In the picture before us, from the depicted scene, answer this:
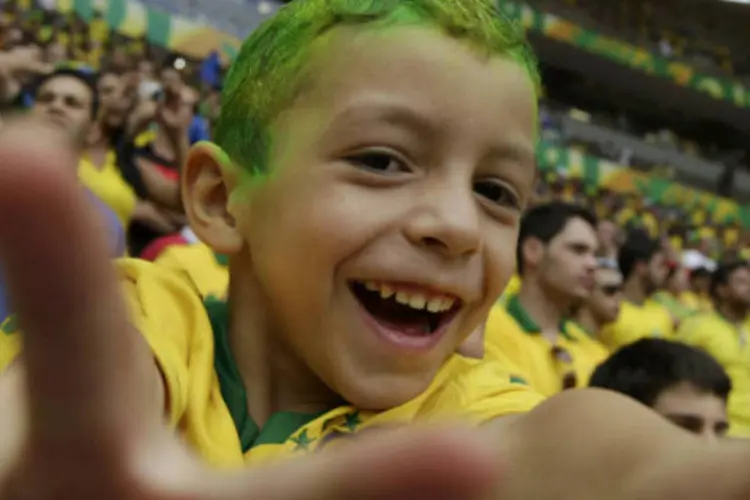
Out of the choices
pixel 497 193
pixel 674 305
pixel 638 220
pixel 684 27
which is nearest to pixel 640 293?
pixel 674 305

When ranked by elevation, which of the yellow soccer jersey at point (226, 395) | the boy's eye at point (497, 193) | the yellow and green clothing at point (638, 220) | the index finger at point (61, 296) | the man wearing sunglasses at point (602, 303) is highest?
the index finger at point (61, 296)

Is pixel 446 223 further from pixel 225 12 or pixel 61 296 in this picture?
pixel 225 12

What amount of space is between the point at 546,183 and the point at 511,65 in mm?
4679

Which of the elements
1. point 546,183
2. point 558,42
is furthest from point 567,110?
point 546,183

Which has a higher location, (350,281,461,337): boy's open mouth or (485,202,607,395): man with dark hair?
(350,281,461,337): boy's open mouth

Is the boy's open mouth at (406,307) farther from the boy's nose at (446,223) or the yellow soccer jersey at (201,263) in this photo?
the yellow soccer jersey at (201,263)

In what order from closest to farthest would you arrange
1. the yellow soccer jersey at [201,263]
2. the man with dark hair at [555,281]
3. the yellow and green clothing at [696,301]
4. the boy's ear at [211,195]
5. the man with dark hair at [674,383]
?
the boy's ear at [211,195] < the yellow soccer jersey at [201,263] < the man with dark hair at [674,383] < the man with dark hair at [555,281] < the yellow and green clothing at [696,301]

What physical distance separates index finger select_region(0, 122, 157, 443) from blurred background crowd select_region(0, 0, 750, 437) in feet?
0.09

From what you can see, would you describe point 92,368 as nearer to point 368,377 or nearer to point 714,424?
point 368,377

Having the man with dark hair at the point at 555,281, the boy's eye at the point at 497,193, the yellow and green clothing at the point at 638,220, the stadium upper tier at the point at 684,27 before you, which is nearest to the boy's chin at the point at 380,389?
the boy's eye at the point at 497,193

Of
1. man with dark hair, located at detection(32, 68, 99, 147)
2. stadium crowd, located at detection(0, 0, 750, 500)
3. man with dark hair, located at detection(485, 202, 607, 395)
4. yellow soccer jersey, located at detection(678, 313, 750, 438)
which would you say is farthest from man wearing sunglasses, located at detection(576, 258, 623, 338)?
man with dark hair, located at detection(32, 68, 99, 147)

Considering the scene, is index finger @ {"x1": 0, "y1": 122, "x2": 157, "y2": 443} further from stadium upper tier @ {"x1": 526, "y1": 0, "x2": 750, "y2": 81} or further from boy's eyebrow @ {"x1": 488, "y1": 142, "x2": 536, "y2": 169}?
stadium upper tier @ {"x1": 526, "y1": 0, "x2": 750, "y2": 81}

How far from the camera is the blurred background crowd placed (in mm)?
1842

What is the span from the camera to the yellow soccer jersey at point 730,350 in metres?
2.24
